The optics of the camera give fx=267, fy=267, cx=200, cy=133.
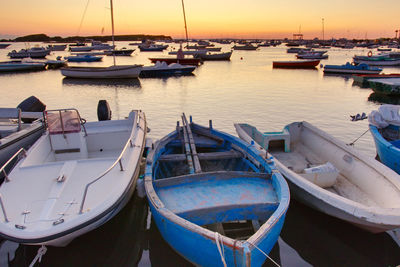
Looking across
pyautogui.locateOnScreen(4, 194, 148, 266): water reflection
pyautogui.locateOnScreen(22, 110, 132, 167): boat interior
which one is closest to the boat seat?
pyautogui.locateOnScreen(22, 110, 132, 167): boat interior

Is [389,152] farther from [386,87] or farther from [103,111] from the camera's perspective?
[386,87]

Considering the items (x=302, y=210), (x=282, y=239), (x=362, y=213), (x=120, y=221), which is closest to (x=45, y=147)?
(x=120, y=221)

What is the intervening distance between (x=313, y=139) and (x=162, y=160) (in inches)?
207

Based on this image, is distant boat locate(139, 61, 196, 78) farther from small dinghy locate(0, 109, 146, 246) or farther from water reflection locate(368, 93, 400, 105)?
small dinghy locate(0, 109, 146, 246)

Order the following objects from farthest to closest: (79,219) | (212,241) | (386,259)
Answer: (386,259)
(79,219)
(212,241)

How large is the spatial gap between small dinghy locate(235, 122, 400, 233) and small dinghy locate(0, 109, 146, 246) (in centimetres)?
404

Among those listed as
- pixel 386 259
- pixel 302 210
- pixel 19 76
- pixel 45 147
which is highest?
pixel 19 76

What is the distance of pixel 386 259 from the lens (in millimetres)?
5582

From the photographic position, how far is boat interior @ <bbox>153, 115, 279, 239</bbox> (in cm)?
516

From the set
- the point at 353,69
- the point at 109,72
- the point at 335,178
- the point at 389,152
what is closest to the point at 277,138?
the point at 335,178

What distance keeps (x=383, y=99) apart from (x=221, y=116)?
48.2 feet

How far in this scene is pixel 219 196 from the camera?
18.3 ft

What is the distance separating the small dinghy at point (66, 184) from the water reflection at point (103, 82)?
20.2m

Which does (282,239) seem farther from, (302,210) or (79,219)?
(79,219)
